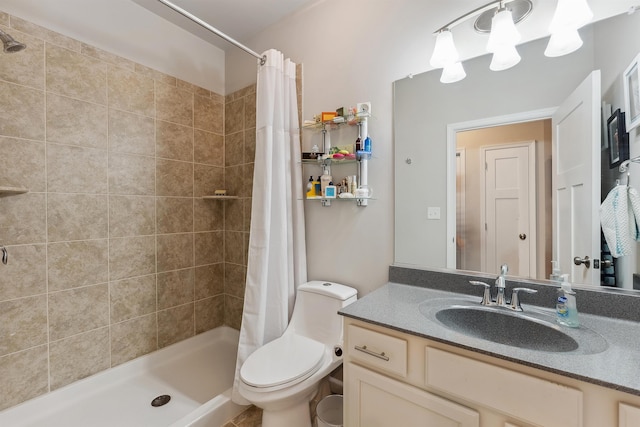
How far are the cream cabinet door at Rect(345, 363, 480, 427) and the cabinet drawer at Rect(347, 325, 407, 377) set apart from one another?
0.15ft

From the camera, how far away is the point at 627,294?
983 mm

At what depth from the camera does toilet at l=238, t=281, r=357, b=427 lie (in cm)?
123

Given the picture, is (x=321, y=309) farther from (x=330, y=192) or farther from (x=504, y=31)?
(x=504, y=31)

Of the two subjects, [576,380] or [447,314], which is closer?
[576,380]

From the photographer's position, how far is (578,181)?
109 cm

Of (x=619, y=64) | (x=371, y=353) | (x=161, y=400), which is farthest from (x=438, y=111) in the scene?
(x=161, y=400)

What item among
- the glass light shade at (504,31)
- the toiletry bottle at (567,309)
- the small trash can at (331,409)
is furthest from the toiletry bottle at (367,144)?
the small trash can at (331,409)

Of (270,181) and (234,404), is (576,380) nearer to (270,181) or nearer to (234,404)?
(270,181)

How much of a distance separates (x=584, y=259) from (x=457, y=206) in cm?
50

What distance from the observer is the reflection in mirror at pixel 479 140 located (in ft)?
3.40

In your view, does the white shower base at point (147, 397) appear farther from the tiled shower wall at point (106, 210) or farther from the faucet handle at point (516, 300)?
the faucet handle at point (516, 300)

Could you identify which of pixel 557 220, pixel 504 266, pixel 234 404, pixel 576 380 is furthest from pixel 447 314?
pixel 234 404

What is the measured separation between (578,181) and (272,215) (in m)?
1.44

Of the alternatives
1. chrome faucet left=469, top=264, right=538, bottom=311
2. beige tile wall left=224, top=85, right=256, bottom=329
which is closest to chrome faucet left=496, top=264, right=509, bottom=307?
chrome faucet left=469, top=264, right=538, bottom=311
